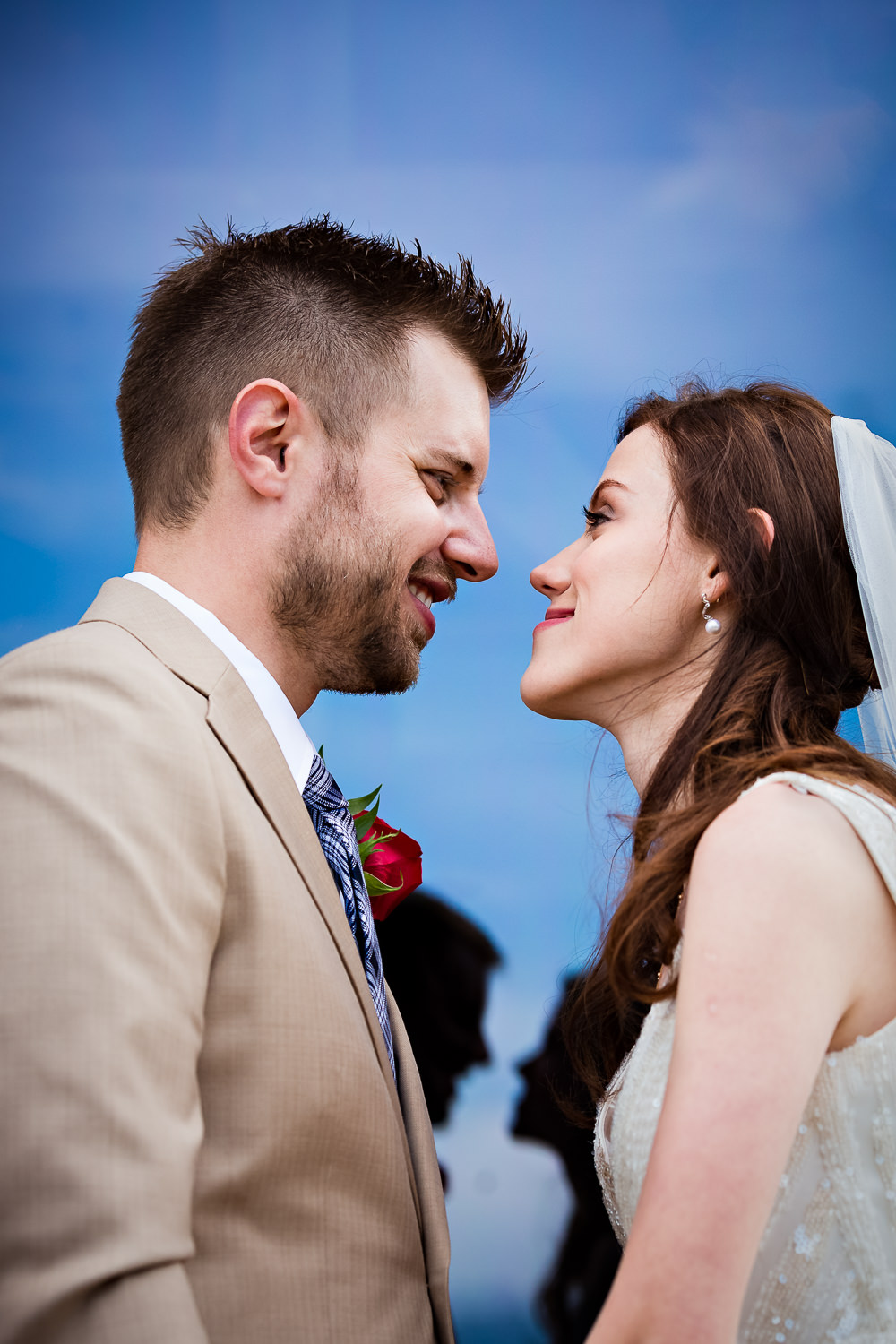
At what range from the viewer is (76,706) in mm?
984

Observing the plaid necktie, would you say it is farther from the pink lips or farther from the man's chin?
the pink lips

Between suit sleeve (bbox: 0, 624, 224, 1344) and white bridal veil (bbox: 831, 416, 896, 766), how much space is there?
3.26 feet

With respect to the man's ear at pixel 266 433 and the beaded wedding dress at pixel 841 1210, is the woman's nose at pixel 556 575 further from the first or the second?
the beaded wedding dress at pixel 841 1210

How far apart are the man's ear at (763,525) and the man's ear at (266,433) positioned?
2.28 ft

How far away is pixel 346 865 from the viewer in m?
1.37

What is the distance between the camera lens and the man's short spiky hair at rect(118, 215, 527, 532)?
5.10ft

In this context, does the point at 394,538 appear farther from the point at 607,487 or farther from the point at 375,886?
the point at 375,886

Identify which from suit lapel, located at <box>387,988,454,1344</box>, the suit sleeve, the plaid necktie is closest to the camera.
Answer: the suit sleeve

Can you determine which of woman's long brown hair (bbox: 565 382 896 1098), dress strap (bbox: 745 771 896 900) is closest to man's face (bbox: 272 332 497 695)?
woman's long brown hair (bbox: 565 382 896 1098)

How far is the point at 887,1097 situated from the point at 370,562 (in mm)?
980

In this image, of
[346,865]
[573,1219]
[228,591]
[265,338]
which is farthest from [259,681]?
[573,1219]

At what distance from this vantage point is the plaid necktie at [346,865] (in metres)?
1.34

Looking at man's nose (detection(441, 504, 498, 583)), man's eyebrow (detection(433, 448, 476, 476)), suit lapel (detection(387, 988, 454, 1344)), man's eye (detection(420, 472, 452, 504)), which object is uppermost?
man's eyebrow (detection(433, 448, 476, 476))

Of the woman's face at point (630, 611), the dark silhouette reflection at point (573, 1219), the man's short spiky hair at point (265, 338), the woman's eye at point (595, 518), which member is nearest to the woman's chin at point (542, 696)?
the woman's face at point (630, 611)
